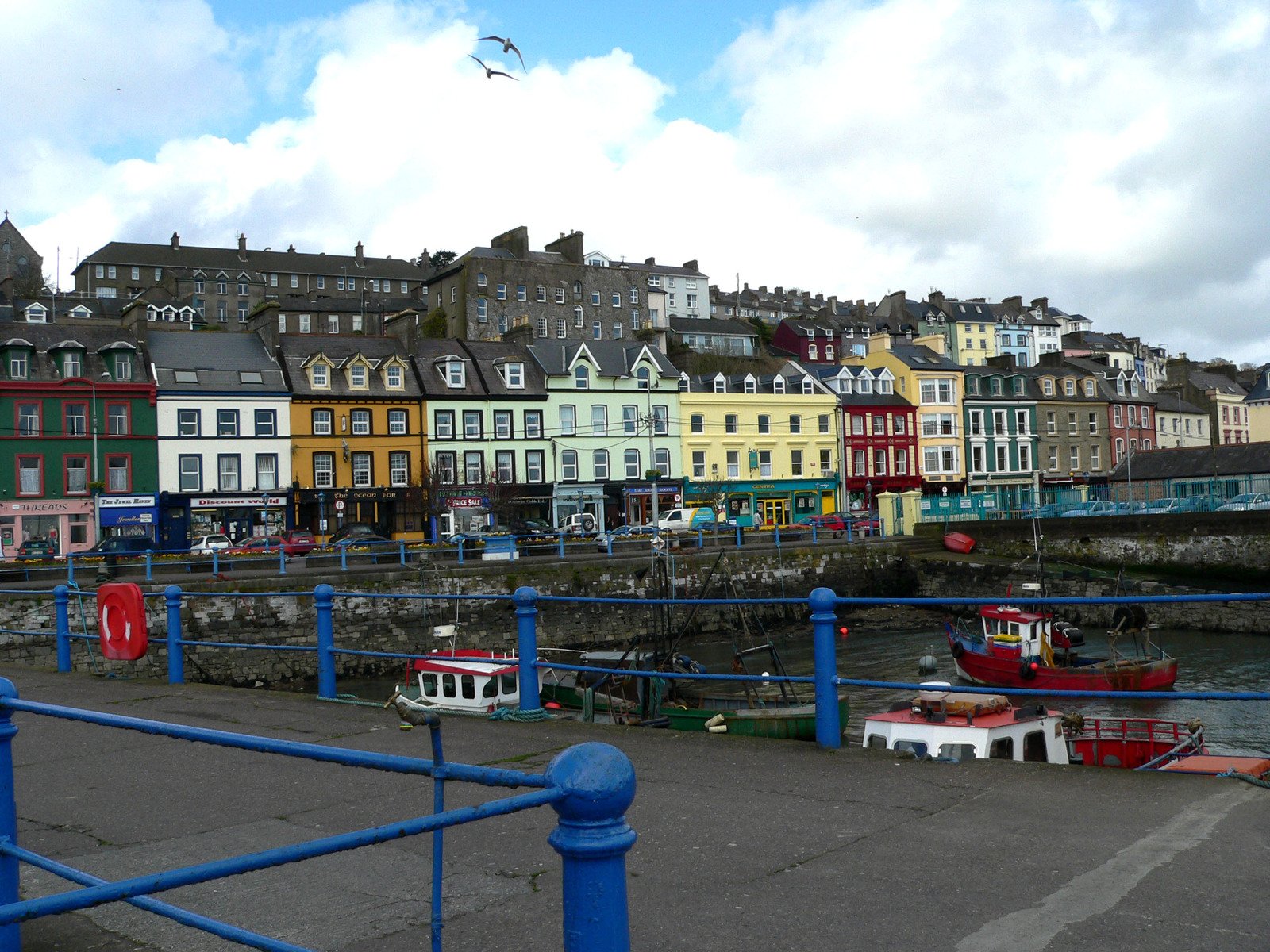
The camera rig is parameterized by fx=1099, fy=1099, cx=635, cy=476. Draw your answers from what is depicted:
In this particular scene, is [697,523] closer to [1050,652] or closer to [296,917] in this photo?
[1050,652]

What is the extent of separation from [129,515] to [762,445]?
3376cm

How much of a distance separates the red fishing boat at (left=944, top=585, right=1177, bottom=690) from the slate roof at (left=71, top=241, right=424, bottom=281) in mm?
96933

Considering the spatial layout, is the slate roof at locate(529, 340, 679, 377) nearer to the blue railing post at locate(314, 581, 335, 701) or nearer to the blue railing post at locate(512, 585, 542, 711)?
the blue railing post at locate(314, 581, 335, 701)

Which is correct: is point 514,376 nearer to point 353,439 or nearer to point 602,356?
point 602,356

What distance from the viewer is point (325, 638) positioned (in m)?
11.6

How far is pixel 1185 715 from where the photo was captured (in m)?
24.2

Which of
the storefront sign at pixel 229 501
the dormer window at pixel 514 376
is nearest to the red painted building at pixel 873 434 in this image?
the dormer window at pixel 514 376

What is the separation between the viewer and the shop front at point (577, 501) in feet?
189

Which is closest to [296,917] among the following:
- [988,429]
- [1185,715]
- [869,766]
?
[869,766]

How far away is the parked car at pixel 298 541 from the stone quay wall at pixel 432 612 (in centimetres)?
633

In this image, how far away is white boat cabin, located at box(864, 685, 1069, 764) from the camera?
46.6ft

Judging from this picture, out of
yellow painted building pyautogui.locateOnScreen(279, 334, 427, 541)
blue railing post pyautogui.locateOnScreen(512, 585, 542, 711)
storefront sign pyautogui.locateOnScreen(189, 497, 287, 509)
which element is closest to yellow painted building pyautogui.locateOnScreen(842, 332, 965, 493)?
yellow painted building pyautogui.locateOnScreen(279, 334, 427, 541)

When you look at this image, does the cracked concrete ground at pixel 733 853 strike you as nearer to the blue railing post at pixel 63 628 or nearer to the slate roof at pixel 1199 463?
the blue railing post at pixel 63 628

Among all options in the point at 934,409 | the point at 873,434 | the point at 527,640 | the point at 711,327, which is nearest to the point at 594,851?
the point at 527,640
